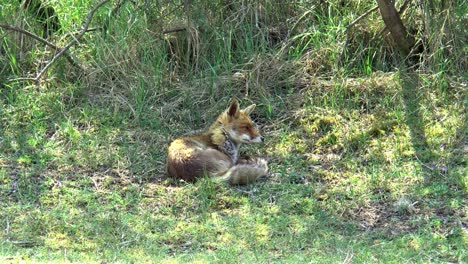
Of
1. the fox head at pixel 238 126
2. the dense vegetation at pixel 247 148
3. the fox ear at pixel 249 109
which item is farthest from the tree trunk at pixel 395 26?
the fox head at pixel 238 126

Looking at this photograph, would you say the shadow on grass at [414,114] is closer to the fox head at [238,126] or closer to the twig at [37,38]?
the fox head at [238,126]

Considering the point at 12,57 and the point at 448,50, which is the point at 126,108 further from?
the point at 448,50

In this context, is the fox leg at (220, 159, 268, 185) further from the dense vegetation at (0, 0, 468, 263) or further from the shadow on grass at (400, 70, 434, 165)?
the shadow on grass at (400, 70, 434, 165)

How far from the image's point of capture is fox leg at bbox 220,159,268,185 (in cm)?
854

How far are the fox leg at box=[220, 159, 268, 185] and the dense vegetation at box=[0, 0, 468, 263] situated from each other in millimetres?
101

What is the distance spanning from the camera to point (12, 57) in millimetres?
10992

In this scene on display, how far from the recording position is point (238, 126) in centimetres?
930

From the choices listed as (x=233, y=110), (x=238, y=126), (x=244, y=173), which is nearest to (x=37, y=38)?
(x=233, y=110)

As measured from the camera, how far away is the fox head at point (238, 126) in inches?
364

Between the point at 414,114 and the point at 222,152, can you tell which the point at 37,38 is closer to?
the point at 222,152

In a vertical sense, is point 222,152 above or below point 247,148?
above

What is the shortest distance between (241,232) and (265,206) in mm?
714

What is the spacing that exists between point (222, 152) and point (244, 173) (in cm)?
63

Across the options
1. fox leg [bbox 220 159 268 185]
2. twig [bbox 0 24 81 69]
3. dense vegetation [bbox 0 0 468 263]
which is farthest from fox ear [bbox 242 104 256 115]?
twig [bbox 0 24 81 69]
